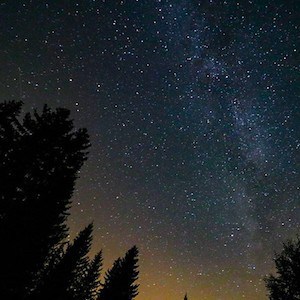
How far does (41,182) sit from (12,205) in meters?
1.31

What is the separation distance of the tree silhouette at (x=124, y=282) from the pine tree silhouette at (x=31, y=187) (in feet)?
48.3

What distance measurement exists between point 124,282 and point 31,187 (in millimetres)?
18463

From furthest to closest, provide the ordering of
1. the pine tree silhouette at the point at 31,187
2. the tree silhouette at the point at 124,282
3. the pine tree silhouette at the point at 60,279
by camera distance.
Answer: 1. the tree silhouette at the point at 124,282
2. the pine tree silhouette at the point at 60,279
3. the pine tree silhouette at the point at 31,187

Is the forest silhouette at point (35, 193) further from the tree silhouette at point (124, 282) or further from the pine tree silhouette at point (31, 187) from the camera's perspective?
the tree silhouette at point (124, 282)

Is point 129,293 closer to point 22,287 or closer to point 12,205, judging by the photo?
point 22,287

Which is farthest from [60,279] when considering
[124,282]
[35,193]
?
[35,193]

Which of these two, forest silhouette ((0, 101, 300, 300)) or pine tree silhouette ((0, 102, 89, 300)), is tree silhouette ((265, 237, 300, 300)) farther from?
pine tree silhouette ((0, 102, 89, 300))

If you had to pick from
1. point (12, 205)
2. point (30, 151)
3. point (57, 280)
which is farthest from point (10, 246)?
point (57, 280)

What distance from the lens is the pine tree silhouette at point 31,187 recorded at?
30.0ft

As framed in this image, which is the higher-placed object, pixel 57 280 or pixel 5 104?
pixel 5 104

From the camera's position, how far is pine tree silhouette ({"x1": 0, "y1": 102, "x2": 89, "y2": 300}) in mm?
9141

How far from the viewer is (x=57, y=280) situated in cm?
1892

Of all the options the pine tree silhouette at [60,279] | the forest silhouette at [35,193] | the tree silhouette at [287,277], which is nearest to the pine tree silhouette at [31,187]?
the forest silhouette at [35,193]

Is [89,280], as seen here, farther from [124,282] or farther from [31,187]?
[31,187]
